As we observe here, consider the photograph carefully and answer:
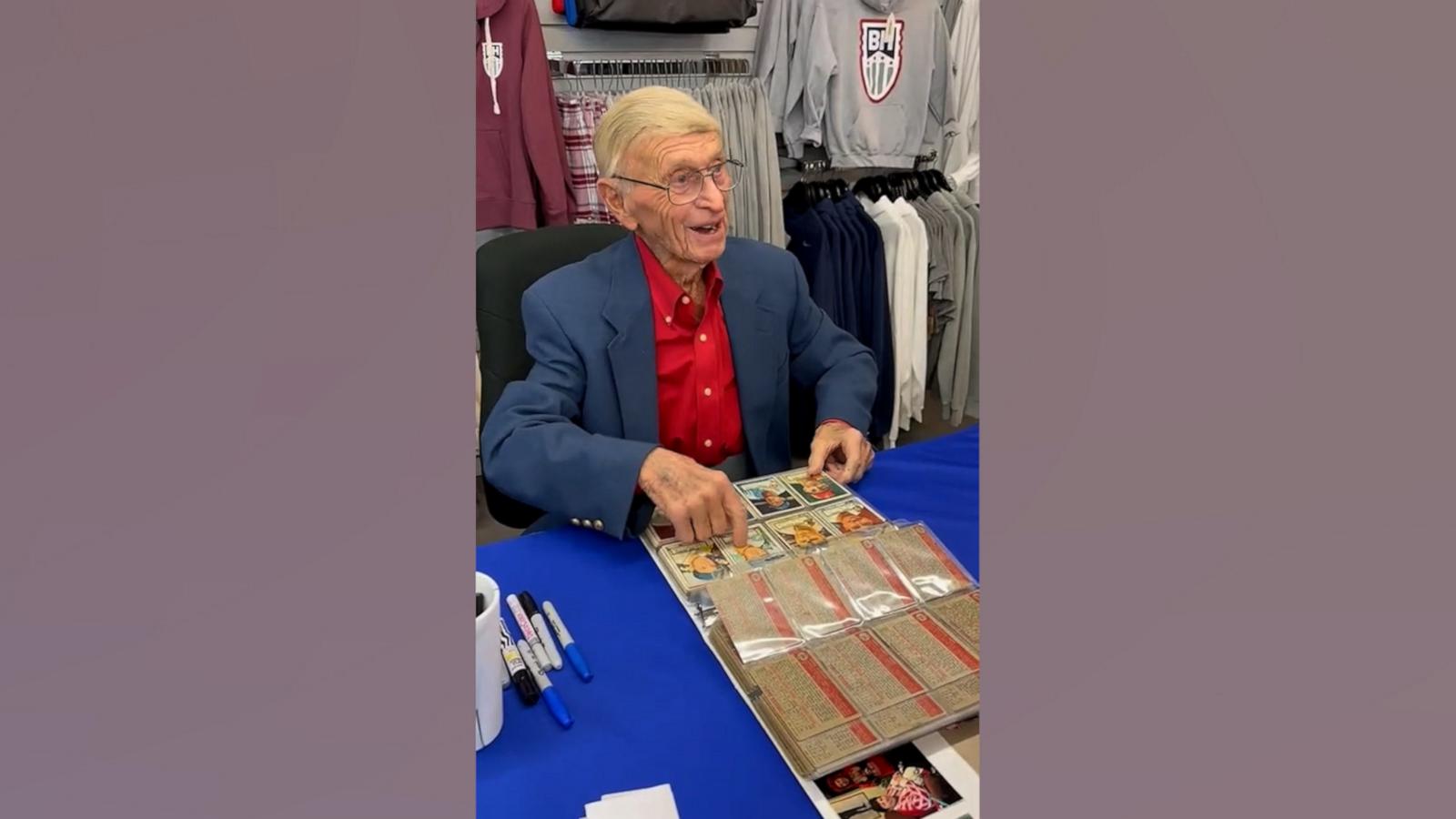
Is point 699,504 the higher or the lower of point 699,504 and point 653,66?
the lower

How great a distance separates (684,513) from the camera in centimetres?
104

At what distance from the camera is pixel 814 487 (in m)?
1.22

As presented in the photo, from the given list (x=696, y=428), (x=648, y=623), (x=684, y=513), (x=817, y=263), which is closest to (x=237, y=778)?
(x=648, y=623)

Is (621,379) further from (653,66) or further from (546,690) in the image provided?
(653,66)

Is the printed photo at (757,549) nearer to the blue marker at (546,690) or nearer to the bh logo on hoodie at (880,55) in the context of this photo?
the blue marker at (546,690)

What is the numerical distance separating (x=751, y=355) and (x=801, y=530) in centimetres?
55

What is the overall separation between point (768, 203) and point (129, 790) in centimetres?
277

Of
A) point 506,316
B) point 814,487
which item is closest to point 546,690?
point 814,487

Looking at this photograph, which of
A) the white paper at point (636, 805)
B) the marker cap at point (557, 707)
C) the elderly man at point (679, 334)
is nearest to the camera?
the white paper at point (636, 805)

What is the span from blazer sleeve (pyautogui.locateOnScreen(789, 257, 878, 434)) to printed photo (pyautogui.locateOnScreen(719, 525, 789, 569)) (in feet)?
1.85

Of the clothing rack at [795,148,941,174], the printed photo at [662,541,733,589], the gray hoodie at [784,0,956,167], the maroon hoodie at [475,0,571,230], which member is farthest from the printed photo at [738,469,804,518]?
the clothing rack at [795,148,941,174]

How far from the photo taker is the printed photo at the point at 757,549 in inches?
39.4

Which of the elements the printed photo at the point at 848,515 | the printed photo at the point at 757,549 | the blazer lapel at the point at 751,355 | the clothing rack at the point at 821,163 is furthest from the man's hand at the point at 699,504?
the clothing rack at the point at 821,163

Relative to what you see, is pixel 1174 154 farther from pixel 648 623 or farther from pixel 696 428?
pixel 696 428
